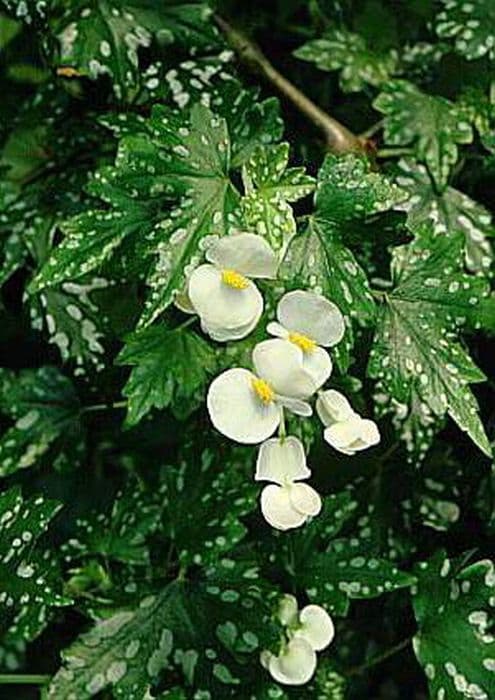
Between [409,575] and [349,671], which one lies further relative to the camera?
[349,671]

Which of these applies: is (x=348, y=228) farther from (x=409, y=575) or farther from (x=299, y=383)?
(x=409, y=575)

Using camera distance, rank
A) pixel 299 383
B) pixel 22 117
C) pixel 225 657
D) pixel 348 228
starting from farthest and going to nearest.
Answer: pixel 22 117
pixel 225 657
pixel 348 228
pixel 299 383

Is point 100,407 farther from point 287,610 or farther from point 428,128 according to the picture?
point 428,128

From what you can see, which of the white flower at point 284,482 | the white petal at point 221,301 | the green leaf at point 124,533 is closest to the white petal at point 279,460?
the white flower at point 284,482

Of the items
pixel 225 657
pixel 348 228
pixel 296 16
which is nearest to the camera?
pixel 348 228

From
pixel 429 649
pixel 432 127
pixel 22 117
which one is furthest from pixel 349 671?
pixel 22 117

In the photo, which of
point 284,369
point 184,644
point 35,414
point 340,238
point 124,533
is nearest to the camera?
point 284,369

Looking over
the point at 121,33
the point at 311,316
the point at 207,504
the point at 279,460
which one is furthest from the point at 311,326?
the point at 121,33
